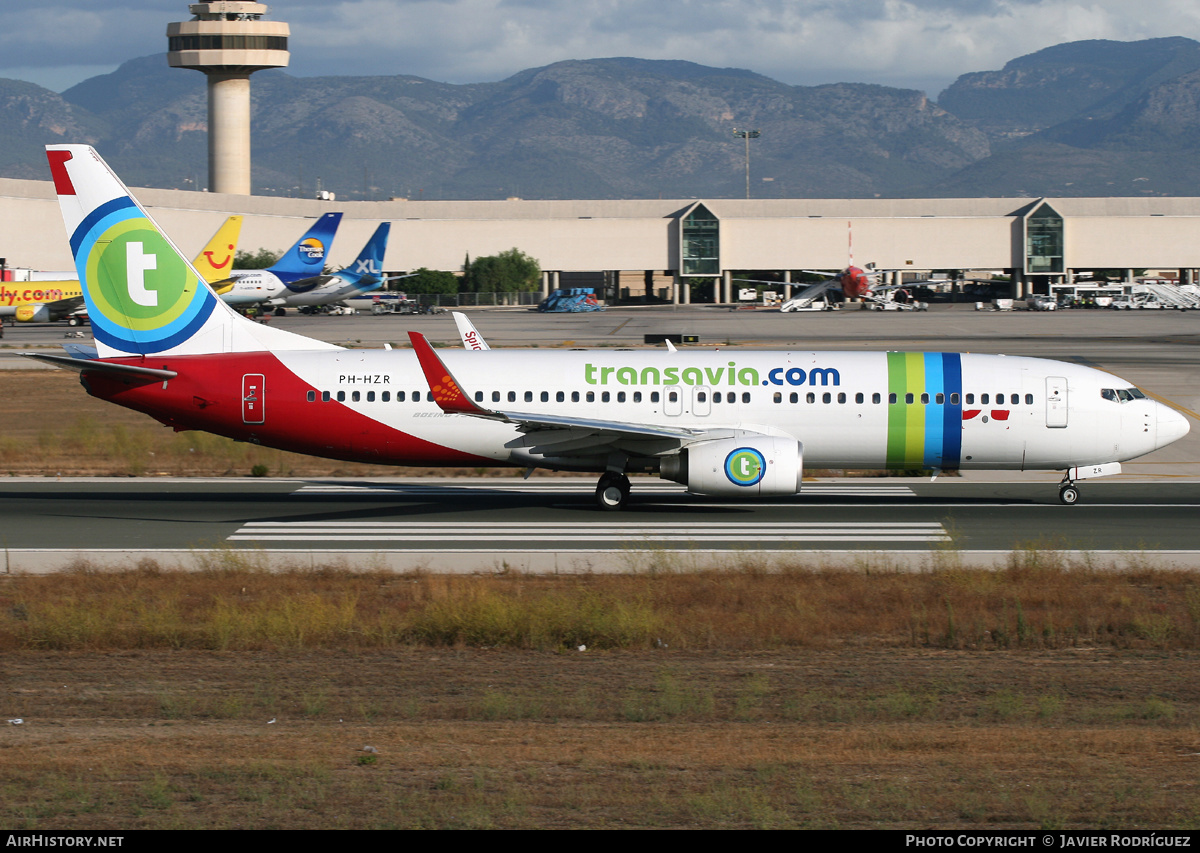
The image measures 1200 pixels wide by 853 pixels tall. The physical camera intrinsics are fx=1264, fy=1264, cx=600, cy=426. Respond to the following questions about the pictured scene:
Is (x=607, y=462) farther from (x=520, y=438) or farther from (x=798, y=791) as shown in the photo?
(x=798, y=791)

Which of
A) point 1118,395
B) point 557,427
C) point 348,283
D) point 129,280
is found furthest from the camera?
point 348,283

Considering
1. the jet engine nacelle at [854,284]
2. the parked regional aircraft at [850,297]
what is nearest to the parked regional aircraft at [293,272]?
the parked regional aircraft at [850,297]

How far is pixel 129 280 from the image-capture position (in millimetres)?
28547

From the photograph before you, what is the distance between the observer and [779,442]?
27.0 m

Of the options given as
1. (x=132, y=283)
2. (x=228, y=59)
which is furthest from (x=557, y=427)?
(x=228, y=59)

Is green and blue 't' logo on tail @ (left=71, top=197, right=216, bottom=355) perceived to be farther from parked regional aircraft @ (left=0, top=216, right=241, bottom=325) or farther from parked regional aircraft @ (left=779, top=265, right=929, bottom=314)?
parked regional aircraft @ (left=779, top=265, right=929, bottom=314)

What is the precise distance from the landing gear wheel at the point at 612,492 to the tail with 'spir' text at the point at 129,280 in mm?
8018

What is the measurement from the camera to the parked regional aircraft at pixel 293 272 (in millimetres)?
106500

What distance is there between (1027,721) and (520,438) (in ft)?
53.0

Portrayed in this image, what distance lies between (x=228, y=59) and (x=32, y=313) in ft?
330

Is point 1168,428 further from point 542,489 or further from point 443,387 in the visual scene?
point 443,387

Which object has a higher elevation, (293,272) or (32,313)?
(293,272)

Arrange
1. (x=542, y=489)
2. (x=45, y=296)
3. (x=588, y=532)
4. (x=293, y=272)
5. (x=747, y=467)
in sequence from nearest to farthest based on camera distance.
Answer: (x=588, y=532)
(x=747, y=467)
(x=542, y=489)
(x=45, y=296)
(x=293, y=272)

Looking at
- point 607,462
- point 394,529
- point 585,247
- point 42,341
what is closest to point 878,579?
point 607,462
